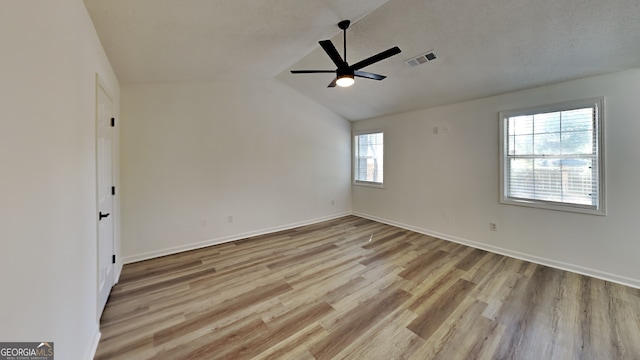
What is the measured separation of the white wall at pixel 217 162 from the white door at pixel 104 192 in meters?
0.65

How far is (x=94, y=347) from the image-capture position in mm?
1766

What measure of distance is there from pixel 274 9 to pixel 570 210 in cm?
422

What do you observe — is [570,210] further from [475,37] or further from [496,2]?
[496,2]

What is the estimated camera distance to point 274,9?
7.06 feet

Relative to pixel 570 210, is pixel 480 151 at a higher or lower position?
higher

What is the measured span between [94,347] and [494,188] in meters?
4.94

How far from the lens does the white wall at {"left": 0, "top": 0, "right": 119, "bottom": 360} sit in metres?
0.88

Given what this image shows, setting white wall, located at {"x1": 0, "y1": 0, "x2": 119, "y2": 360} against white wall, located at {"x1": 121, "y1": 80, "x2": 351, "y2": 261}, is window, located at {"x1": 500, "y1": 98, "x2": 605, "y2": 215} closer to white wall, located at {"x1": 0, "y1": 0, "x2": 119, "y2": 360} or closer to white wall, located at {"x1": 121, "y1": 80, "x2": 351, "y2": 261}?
white wall, located at {"x1": 121, "y1": 80, "x2": 351, "y2": 261}

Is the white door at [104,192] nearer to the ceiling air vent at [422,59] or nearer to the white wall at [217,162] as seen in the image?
the white wall at [217,162]

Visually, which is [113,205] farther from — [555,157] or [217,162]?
[555,157]

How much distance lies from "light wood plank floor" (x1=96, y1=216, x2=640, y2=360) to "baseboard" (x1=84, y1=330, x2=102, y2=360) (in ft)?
0.16

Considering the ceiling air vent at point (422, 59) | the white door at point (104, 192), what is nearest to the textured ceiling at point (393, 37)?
the ceiling air vent at point (422, 59)

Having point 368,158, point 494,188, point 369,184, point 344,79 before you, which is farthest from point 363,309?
point 368,158

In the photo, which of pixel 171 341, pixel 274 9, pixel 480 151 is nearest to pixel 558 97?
pixel 480 151
